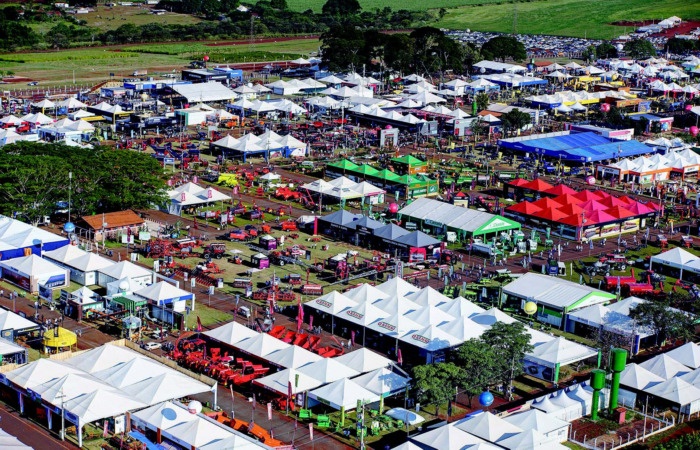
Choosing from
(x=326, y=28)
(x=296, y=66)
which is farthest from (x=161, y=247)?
(x=326, y=28)

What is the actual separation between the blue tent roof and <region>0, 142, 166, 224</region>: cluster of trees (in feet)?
111

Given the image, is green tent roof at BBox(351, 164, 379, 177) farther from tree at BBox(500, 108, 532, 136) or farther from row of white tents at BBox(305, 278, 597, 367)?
row of white tents at BBox(305, 278, 597, 367)

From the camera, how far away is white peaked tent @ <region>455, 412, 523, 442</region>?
36906 mm

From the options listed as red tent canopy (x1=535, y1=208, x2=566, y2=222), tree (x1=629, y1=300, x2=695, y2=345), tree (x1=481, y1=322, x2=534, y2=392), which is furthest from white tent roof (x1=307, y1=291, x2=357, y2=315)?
red tent canopy (x1=535, y1=208, x2=566, y2=222)

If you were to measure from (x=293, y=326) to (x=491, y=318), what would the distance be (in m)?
9.22

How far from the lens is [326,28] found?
627 feet

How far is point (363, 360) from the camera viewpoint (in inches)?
1692

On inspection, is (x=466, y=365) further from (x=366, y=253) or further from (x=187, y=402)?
(x=366, y=253)

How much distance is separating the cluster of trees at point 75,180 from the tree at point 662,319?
31.8 metres

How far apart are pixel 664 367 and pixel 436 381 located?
10.2 m

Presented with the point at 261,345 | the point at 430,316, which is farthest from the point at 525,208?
the point at 261,345

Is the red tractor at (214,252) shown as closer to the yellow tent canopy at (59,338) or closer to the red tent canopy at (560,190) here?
the yellow tent canopy at (59,338)

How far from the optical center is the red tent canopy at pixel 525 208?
223 feet

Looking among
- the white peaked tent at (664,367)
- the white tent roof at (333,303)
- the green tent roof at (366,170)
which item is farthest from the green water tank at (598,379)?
the green tent roof at (366,170)
